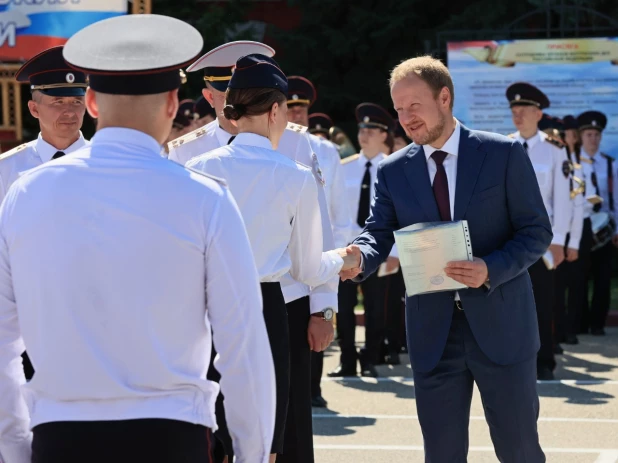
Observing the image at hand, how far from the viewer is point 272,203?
4352 mm

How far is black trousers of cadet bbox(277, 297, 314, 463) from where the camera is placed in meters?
4.73

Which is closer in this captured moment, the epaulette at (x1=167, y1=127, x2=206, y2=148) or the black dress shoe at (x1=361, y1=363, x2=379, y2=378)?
the epaulette at (x1=167, y1=127, x2=206, y2=148)

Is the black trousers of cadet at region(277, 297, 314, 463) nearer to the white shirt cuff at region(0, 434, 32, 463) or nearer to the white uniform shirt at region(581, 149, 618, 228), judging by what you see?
the white shirt cuff at region(0, 434, 32, 463)

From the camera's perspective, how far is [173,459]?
274cm

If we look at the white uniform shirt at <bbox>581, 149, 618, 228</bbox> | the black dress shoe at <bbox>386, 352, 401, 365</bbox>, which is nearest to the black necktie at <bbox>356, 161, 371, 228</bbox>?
the black dress shoe at <bbox>386, 352, 401, 365</bbox>

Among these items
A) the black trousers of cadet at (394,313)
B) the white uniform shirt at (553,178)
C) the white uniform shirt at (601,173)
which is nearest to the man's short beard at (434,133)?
the white uniform shirt at (553,178)

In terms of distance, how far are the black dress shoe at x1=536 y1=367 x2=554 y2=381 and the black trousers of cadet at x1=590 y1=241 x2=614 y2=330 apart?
146 inches

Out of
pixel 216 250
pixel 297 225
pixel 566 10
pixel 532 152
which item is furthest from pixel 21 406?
pixel 566 10

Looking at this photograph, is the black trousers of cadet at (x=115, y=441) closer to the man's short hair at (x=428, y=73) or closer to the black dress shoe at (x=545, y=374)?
the man's short hair at (x=428, y=73)

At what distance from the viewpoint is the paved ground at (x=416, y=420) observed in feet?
23.2

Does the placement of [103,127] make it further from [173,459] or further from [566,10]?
[566,10]

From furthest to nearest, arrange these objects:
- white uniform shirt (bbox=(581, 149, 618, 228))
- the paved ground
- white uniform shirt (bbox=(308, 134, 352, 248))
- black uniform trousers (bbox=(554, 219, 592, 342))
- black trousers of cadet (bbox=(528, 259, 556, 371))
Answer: white uniform shirt (bbox=(581, 149, 618, 228)) < black uniform trousers (bbox=(554, 219, 592, 342)) < black trousers of cadet (bbox=(528, 259, 556, 371)) < white uniform shirt (bbox=(308, 134, 352, 248)) < the paved ground

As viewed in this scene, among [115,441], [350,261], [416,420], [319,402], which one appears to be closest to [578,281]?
[319,402]

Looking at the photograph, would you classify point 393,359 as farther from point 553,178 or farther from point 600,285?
point 600,285
